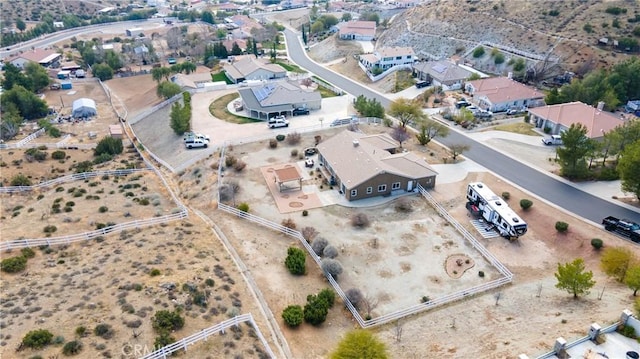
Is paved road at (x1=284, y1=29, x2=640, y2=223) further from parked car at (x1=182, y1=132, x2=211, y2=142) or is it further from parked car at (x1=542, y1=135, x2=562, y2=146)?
parked car at (x1=182, y1=132, x2=211, y2=142)

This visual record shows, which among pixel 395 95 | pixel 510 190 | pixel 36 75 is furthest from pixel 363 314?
pixel 36 75

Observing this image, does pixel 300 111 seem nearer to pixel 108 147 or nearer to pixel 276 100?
pixel 276 100

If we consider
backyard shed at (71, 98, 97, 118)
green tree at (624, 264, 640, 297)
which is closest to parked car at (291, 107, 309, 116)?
backyard shed at (71, 98, 97, 118)

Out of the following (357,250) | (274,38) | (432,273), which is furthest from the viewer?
(274,38)

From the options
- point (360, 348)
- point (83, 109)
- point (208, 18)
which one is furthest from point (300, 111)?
point (208, 18)

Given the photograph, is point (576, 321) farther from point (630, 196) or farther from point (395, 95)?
point (395, 95)

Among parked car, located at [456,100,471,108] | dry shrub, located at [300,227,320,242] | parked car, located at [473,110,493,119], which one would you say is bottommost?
dry shrub, located at [300,227,320,242]

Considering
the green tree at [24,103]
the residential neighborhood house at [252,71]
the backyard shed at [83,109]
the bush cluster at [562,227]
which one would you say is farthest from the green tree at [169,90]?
the bush cluster at [562,227]
